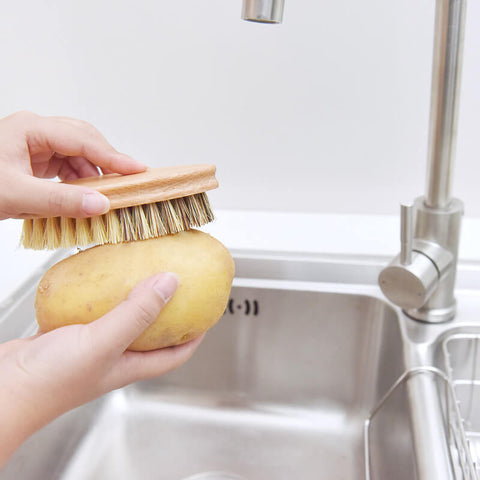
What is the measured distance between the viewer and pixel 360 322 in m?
0.72

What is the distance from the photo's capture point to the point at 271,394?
0.77 meters

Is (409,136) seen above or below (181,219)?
above

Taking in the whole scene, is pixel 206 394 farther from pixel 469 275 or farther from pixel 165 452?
pixel 469 275

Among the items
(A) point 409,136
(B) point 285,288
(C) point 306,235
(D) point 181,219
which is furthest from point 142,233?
(A) point 409,136

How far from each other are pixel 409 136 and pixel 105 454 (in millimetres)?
663

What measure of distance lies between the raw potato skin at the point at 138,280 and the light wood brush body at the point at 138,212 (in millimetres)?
14

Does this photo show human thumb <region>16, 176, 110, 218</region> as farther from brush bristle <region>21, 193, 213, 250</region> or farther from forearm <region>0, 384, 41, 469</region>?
forearm <region>0, 384, 41, 469</region>

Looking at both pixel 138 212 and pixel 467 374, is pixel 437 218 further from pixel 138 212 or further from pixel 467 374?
pixel 138 212

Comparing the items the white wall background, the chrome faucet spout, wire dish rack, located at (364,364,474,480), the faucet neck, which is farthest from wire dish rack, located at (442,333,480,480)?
the chrome faucet spout

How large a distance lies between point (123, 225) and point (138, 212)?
18 mm

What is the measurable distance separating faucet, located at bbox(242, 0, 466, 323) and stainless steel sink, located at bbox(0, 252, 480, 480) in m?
0.06

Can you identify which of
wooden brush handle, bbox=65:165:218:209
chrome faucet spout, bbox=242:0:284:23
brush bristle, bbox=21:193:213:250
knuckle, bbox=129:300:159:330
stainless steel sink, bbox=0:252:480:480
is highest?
chrome faucet spout, bbox=242:0:284:23

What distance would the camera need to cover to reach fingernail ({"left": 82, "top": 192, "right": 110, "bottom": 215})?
1.31 ft

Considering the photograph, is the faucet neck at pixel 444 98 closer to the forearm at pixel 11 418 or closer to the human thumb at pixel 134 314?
the human thumb at pixel 134 314
